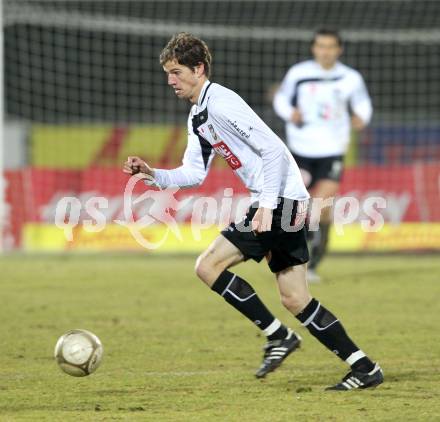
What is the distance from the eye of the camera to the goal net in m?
15.3

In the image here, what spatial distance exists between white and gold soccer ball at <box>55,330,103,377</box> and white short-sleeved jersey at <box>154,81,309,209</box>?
1.03 m

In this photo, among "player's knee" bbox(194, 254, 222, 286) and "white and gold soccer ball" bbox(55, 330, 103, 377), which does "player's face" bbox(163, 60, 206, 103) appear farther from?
"white and gold soccer ball" bbox(55, 330, 103, 377)

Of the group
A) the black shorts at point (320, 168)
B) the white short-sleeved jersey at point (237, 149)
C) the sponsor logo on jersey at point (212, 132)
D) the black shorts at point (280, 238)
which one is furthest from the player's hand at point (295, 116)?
the sponsor logo on jersey at point (212, 132)

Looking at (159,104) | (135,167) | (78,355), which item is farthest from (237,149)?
(159,104)

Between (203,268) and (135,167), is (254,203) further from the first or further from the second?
(135,167)

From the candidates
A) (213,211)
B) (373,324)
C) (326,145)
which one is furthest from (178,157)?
(373,324)

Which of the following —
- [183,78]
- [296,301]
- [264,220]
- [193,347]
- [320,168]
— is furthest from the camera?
[320,168]

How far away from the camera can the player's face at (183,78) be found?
606cm

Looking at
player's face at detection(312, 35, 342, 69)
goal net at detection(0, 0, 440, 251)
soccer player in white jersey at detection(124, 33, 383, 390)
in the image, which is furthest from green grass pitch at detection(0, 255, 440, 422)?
player's face at detection(312, 35, 342, 69)

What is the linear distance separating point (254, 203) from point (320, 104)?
560cm

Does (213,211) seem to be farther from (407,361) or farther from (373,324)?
(407,361)

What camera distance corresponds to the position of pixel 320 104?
1170cm

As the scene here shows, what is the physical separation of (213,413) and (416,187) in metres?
10.5

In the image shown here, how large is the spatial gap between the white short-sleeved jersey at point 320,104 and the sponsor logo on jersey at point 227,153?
5238 millimetres
